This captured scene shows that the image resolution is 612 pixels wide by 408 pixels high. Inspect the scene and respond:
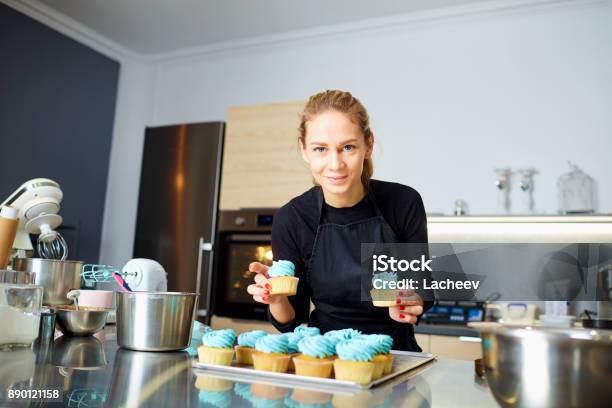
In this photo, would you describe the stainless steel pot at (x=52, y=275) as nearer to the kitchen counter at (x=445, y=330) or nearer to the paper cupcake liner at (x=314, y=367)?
the paper cupcake liner at (x=314, y=367)

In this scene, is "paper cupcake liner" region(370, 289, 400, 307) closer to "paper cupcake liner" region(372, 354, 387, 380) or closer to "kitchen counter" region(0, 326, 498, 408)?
"kitchen counter" region(0, 326, 498, 408)

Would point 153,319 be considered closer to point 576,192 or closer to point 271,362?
point 271,362

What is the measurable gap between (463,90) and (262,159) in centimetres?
129

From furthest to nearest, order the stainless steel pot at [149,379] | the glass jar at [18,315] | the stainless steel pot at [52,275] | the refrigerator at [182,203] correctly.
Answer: the refrigerator at [182,203] → the stainless steel pot at [52,275] → the glass jar at [18,315] → the stainless steel pot at [149,379]

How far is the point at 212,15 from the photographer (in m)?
3.57

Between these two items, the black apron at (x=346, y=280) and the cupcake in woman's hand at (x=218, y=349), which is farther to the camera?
the black apron at (x=346, y=280)

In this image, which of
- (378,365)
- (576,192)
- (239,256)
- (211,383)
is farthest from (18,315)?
(576,192)

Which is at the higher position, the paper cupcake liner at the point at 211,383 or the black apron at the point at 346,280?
the black apron at the point at 346,280

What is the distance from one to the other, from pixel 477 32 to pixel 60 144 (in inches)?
111

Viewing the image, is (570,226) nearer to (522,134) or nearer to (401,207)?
(522,134)

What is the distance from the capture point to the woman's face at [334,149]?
1.48 metres

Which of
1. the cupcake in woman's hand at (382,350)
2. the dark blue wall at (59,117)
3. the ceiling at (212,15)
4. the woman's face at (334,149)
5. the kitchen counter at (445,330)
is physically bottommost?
the kitchen counter at (445,330)

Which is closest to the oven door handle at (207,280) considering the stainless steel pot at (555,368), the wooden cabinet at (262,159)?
the wooden cabinet at (262,159)

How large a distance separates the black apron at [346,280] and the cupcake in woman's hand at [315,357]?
2.00 ft
